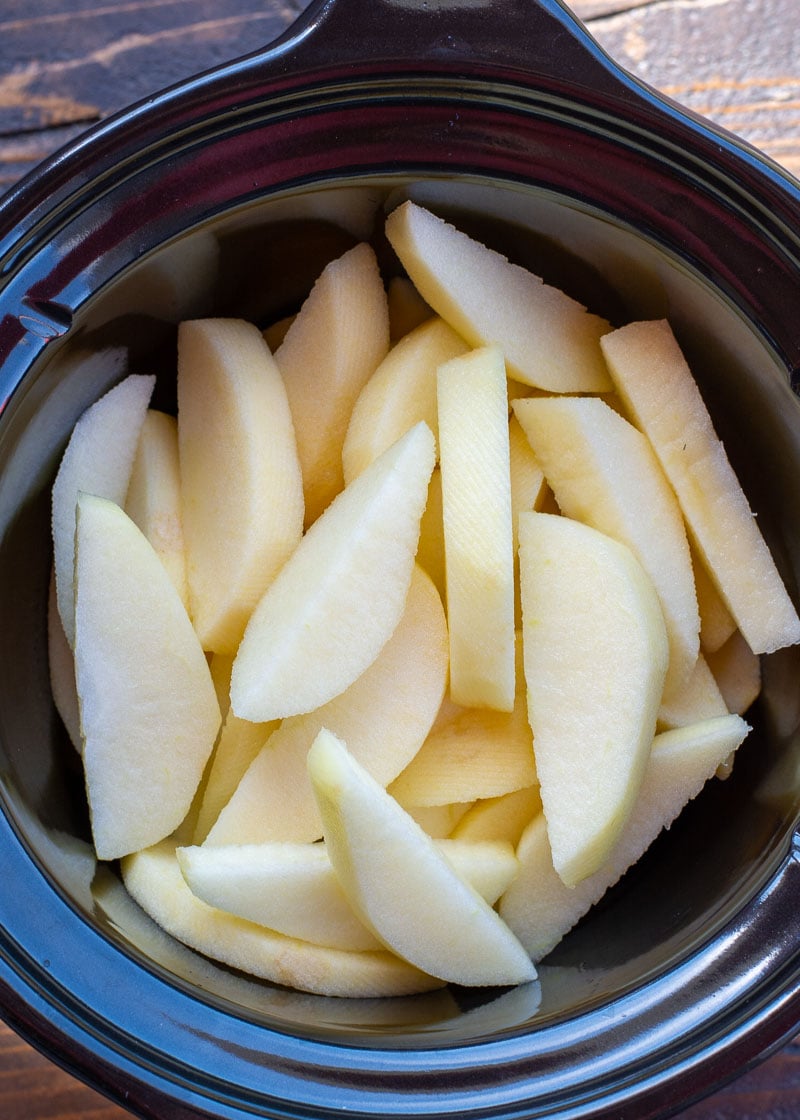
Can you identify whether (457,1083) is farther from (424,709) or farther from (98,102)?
(98,102)

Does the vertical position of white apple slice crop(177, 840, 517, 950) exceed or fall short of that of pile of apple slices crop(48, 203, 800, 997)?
it falls short

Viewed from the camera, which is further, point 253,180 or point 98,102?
point 98,102

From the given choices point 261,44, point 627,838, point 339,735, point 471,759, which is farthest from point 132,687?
point 261,44

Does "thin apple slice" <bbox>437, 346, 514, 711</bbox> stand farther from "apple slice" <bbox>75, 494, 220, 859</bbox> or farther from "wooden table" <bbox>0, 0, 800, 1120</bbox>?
"wooden table" <bbox>0, 0, 800, 1120</bbox>

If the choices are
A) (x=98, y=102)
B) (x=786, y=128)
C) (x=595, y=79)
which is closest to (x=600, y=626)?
(x=595, y=79)

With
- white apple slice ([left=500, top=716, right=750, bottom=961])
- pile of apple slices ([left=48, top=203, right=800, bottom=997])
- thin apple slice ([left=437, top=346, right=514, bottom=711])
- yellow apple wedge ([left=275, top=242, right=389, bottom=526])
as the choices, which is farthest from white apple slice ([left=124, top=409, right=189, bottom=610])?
white apple slice ([left=500, top=716, right=750, bottom=961])

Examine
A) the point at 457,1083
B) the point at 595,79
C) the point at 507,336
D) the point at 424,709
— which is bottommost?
the point at 457,1083
